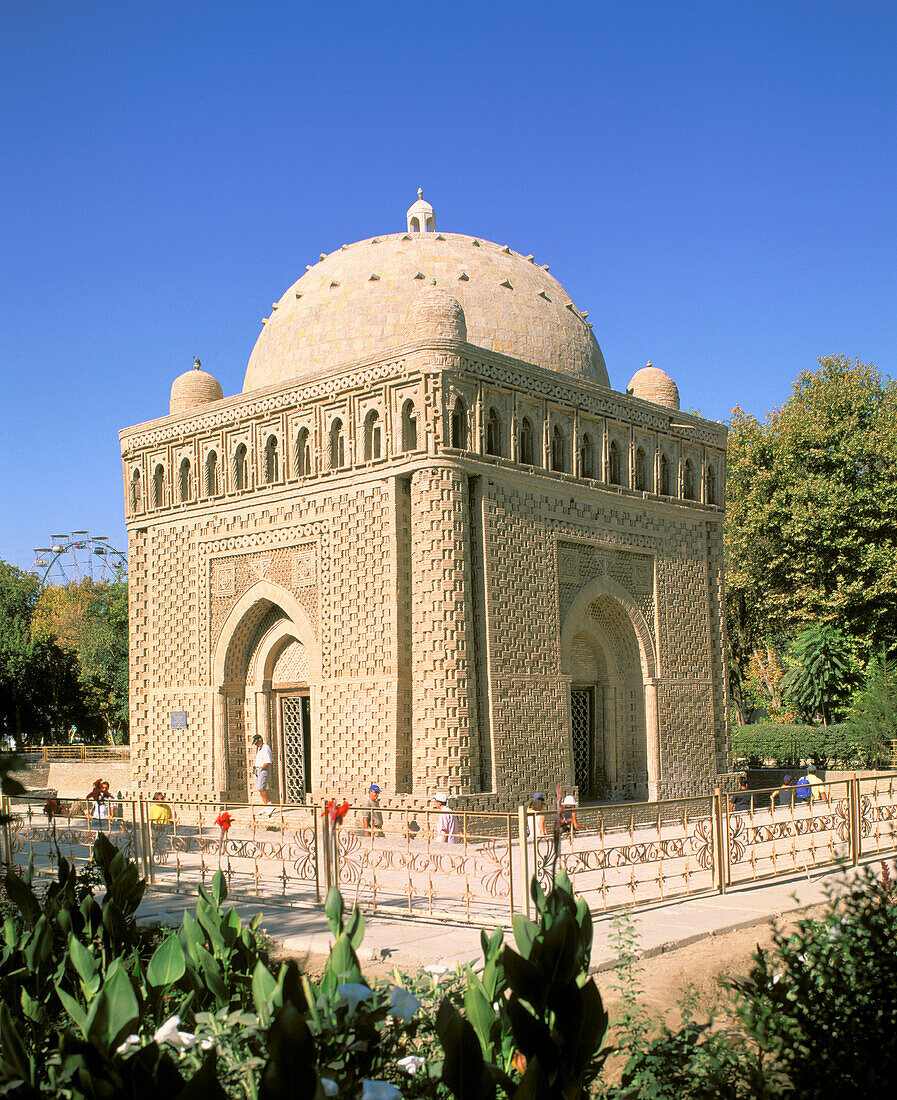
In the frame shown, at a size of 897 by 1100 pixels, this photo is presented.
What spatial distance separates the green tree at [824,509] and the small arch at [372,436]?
1494 centimetres

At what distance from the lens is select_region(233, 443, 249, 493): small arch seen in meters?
18.2

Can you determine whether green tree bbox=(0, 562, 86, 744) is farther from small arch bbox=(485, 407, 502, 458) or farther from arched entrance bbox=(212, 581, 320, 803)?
small arch bbox=(485, 407, 502, 458)

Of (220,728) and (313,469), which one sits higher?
(313,469)

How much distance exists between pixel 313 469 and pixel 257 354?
3.70 metres

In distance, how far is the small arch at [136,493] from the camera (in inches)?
778

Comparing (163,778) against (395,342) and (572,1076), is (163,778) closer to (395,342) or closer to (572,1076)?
(395,342)

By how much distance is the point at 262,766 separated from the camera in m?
17.5

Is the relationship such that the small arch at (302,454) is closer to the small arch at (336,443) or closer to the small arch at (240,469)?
the small arch at (336,443)

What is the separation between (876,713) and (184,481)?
1552 centimetres

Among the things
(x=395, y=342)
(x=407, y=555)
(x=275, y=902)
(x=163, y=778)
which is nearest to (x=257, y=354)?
(x=395, y=342)

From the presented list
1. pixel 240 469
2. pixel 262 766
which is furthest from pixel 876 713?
pixel 240 469

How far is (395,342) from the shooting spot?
57.9 ft

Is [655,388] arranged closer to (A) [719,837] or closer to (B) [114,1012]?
(A) [719,837]

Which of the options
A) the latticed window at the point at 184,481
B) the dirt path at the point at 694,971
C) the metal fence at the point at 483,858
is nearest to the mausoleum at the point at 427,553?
the latticed window at the point at 184,481
